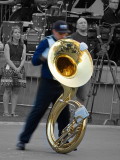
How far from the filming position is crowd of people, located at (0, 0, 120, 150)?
34.7ft

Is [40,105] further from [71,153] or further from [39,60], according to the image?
[71,153]

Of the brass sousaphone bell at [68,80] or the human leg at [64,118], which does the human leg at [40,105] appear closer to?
the brass sousaphone bell at [68,80]

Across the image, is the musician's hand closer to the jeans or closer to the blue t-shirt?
the blue t-shirt

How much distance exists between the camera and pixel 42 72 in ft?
34.8

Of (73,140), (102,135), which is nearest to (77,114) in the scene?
(73,140)

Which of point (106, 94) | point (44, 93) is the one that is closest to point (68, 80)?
point (44, 93)

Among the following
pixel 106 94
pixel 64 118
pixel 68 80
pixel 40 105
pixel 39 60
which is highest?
pixel 39 60

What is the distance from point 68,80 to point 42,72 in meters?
0.41

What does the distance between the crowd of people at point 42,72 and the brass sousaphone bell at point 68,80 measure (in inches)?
5.4

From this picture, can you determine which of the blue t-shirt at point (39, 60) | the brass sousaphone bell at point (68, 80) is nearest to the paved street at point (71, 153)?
the brass sousaphone bell at point (68, 80)

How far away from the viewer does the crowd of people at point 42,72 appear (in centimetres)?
1056

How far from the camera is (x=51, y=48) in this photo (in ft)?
34.1

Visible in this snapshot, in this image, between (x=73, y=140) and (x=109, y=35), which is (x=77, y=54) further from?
(x=109, y=35)

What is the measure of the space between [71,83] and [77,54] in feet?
1.38
